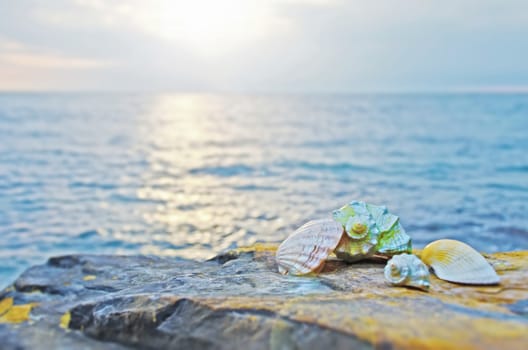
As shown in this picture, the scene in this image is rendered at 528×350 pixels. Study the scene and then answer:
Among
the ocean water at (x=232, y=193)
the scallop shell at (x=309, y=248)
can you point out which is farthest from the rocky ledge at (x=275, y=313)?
the ocean water at (x=232, y=193)

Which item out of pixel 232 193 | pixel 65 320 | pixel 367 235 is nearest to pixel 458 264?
pixel 367 235

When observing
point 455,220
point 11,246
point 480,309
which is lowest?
point 11,246

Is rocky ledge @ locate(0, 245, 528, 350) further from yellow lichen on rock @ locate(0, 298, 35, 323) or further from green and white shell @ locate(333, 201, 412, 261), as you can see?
green and white shell @ locate(333, 201, 412, 261)

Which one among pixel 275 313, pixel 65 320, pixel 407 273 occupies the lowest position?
pixel 65 320

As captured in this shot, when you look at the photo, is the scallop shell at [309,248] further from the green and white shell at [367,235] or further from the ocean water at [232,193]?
the ocean water at [232,193]

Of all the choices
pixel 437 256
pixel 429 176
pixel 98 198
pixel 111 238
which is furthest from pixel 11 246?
pixel 429 176

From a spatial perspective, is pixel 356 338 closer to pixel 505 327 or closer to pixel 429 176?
pixel 505 327

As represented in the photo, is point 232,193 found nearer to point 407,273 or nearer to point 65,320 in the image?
point 65,320

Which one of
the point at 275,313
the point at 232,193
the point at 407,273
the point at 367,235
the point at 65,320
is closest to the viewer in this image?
the point at 275,313
